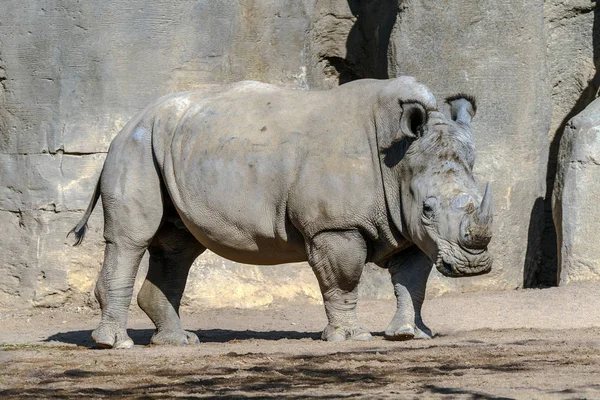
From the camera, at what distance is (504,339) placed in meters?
8.46

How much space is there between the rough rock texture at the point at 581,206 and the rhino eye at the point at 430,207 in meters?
3.78

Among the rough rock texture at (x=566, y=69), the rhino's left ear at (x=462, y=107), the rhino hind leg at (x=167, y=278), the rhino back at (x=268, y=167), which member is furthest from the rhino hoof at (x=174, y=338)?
the rough rock texture at (x=566, y=69)

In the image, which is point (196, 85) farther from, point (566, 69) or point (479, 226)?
point (479, 226)

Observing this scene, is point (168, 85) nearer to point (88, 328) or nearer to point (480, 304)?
point (88, 328)

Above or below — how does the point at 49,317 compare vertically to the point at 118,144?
below

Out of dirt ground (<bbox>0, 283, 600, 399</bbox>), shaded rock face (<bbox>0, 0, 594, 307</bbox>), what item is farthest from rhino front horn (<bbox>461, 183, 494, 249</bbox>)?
shaded rock face (<bbox>0, 0, 594, 307</bbox>)

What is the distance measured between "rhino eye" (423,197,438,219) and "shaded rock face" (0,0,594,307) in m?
3.85

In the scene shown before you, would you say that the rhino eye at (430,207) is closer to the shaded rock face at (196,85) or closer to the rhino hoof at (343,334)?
the rhino hoof at (343,334)

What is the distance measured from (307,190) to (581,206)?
13.4 ft

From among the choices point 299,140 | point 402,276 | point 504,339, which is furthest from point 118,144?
point 504,339

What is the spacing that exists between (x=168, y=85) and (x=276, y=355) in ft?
15.8

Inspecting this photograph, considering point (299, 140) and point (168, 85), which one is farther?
point (168, 85)

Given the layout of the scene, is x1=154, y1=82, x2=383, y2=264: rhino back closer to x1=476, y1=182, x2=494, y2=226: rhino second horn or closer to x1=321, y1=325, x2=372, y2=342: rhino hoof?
x1=321, y1=325, x2=372, y2=342: rhino hoof

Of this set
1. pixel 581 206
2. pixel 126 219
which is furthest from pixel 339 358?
pixel 581 206
